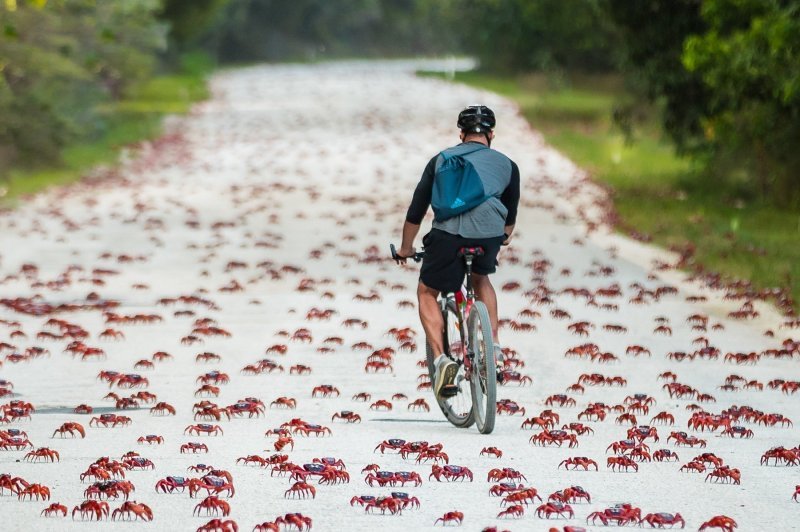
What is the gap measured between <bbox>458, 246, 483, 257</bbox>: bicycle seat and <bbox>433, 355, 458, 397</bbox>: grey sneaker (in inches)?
26.2

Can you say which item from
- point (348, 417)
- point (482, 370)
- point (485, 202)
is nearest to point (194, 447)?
point (348, 417)

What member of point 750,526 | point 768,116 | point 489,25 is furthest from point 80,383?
point 489,25

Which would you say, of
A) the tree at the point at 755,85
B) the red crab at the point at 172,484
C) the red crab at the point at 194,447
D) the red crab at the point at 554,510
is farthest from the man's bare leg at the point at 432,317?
the tree at the point at 755,85

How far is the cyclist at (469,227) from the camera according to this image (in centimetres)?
984

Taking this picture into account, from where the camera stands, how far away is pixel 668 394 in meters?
11.8

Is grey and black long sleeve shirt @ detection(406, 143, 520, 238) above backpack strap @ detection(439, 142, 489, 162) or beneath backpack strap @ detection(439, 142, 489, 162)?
beneath

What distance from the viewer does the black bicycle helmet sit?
32.7ft

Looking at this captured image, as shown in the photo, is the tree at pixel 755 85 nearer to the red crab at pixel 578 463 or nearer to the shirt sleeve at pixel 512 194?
the shirt sleeve at pixel 512 194

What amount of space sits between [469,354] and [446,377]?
20cm

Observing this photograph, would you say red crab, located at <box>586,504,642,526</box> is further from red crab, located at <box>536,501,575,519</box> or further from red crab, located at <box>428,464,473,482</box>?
red crab, located at <box>428,464,473,482</box>

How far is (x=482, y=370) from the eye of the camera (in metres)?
9.78

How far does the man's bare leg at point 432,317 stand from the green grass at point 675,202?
7.50 m

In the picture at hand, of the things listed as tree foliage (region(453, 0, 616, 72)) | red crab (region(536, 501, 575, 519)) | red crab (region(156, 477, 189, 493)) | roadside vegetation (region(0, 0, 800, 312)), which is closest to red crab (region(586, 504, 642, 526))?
red crab (region(536, 501, 575, 519))

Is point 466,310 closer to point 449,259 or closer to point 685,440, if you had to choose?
point 449,259
